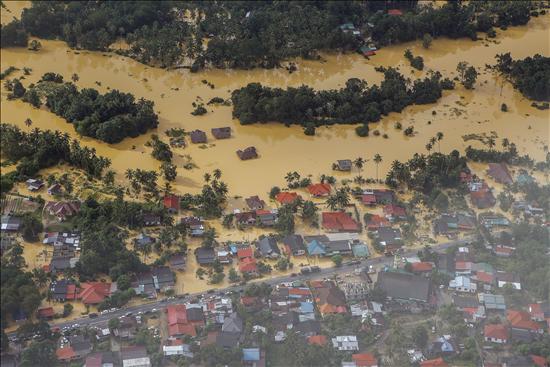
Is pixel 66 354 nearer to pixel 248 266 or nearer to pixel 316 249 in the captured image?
pixel 248 266

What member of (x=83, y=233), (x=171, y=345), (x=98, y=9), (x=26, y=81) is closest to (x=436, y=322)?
(x=171, y=345)

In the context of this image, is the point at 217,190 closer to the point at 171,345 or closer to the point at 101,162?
the point at 101,162

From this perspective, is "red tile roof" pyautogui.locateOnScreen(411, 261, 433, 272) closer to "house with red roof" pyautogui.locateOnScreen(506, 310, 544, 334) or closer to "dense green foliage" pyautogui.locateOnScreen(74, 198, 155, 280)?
"house with red roof" pyautogui.locateOnScreen(506, 310, 544, 334)

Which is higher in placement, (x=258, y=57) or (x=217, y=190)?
(x=258, y=57)

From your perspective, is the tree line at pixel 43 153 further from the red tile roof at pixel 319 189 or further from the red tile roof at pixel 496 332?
the red tile roof at pixel 496 332

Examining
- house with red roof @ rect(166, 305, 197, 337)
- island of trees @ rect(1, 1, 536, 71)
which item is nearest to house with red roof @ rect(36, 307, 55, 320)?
house with red roof @ rect(166, 305, 197, 337)

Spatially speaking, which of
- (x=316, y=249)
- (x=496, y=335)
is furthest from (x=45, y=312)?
(x=496, y=335)
